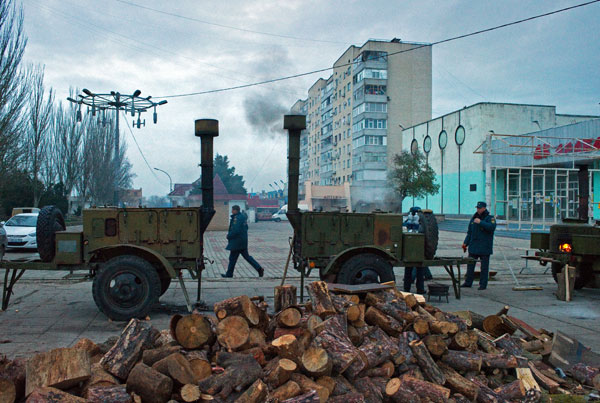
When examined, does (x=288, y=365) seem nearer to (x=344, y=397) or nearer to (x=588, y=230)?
(x=344, y=397)

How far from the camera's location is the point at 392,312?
16.4 feet

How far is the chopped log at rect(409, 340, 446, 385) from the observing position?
14.2 ft

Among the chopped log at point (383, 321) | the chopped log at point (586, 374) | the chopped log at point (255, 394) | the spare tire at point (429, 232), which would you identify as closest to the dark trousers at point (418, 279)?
the spare tire at point (429, 232)

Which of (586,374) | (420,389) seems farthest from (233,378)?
(586,374)

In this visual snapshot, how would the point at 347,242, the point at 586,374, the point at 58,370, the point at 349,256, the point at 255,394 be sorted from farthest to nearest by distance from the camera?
the point at 347,242 → the point at 349,256 → the point at 586,374 → the point at 58,370 → the point at 255,394

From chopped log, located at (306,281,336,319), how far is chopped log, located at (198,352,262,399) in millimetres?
932

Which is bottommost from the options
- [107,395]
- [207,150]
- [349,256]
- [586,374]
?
[586,374]

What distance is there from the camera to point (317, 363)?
12.8 feet

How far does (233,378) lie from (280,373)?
355 mm

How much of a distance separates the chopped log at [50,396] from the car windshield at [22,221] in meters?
16.9

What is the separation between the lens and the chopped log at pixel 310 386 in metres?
3.77

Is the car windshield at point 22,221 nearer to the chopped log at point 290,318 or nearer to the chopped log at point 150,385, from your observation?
the chopped log at point 290,318

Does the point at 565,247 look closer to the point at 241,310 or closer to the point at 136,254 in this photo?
the point at 241,310

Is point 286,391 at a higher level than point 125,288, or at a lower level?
lower
